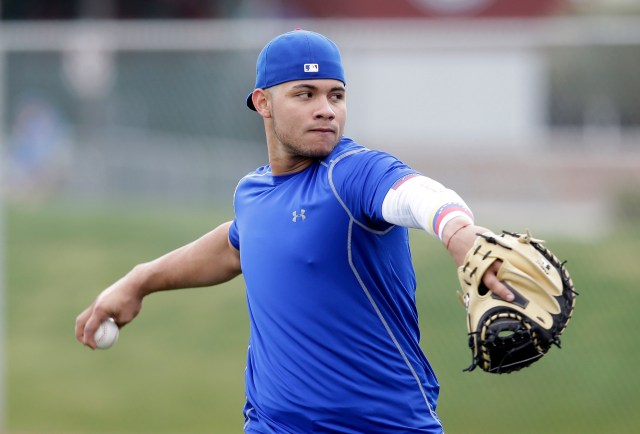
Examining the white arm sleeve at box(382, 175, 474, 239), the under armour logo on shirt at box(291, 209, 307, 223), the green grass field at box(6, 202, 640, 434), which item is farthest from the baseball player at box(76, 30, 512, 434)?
the green grass field at box(6, 202, 640, 434)

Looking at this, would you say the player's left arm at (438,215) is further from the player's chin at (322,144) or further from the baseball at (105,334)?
the baseball at (105,334)

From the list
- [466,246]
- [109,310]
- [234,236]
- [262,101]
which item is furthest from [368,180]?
[109,310]

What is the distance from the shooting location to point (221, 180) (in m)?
11.0

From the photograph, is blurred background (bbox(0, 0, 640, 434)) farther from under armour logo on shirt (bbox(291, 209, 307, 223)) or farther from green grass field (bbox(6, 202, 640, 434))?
under armour logo on shirt (bbox(291, 209, 307, 223))

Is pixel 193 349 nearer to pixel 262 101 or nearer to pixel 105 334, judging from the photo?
pixel 105 334

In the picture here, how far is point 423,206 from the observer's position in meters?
3.47

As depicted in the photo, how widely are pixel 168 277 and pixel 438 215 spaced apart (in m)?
1.92

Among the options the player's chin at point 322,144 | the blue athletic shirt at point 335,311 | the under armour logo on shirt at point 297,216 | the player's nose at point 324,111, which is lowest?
the blue athletic shirt at point 335,311

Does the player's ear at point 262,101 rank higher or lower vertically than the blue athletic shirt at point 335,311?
higher

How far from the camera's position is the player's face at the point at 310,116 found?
13.5 ft

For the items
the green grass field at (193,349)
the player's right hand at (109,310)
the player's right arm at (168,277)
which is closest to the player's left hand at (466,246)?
the player's right arm at (168,277)

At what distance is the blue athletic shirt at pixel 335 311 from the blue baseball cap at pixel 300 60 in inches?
10.8

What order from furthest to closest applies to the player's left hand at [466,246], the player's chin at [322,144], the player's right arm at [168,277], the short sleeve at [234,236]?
the player's right arm at [168,277] < the short sleeve at [234,236] < the player's chin at [322,144] < the player's left hand at [466,246]

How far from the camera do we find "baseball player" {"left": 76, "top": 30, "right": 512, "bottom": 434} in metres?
4.00
